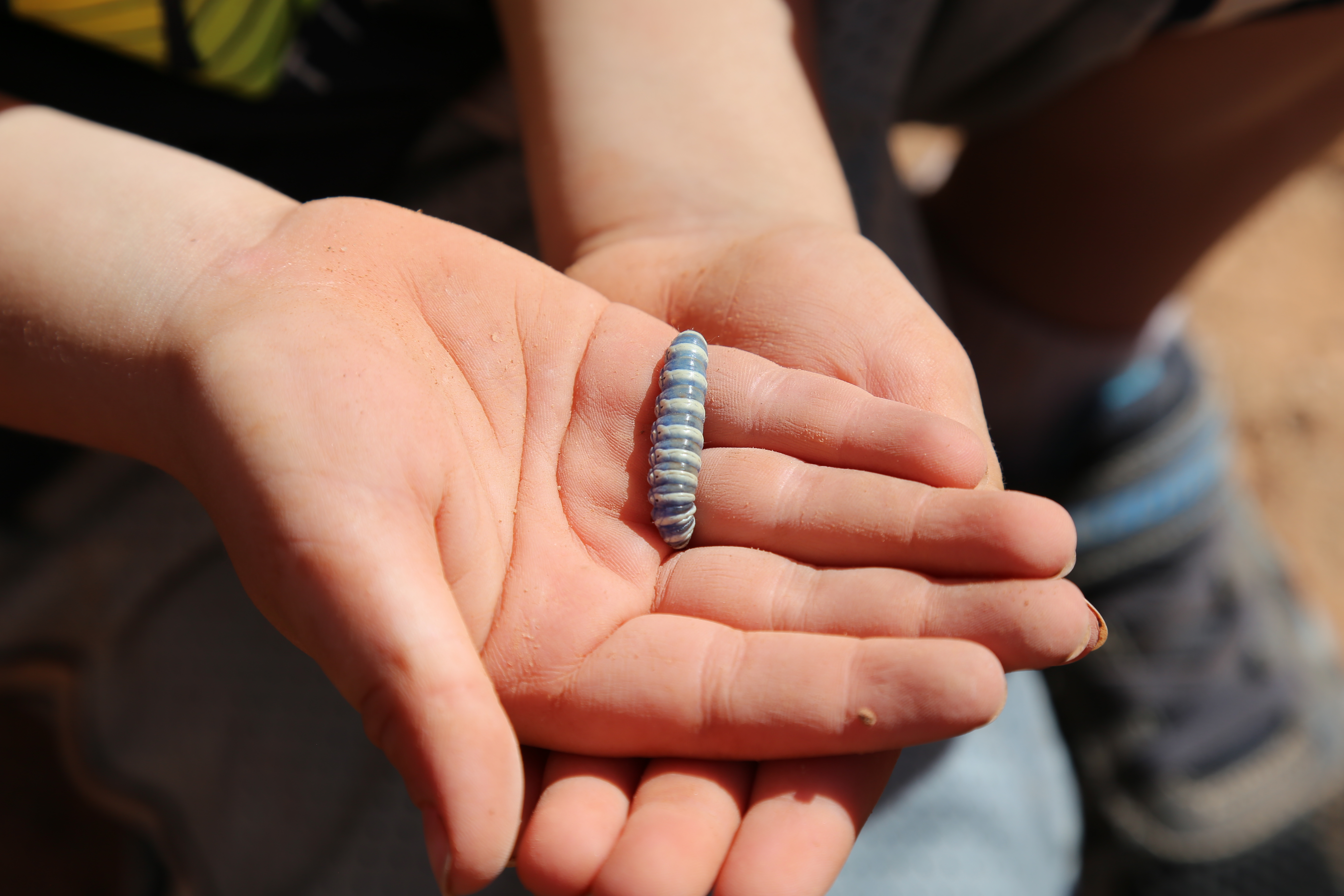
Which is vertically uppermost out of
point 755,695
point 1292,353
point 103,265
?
point 103,265

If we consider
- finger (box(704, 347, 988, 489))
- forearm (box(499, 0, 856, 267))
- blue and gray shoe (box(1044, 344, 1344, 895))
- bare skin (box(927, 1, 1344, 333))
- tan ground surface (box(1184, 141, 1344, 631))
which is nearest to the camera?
finger (box(704, 347, 988, 489))

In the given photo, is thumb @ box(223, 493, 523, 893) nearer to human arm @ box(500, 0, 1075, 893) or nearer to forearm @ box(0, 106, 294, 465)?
forearm @ box(0, 106, 294, 465)

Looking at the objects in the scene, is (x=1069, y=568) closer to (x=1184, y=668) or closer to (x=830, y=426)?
(x=830, y=426)

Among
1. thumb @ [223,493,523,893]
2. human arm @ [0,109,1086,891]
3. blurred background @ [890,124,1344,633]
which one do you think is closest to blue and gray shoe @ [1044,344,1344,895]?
blurred background @ [890,124,1344,633]

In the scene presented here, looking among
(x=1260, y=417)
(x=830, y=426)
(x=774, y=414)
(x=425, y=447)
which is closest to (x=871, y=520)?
(x=830, y=426)

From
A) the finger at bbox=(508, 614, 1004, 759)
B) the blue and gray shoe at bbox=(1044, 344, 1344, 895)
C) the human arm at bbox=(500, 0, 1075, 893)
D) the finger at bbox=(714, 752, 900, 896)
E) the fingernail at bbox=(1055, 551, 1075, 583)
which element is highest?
the human arm at bbox=(500, 0, 1075, 893)

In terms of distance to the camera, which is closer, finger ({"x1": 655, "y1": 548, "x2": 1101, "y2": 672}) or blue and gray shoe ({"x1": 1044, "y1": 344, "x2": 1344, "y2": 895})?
finger ({"x1": 655, "y1": 548, "x2": 1101, "y2": 672})

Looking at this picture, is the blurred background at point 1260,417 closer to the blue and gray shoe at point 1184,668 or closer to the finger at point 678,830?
the blue and gray shoe at point 1184,668

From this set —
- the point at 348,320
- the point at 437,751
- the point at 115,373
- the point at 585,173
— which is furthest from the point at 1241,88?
the point at 115,373
